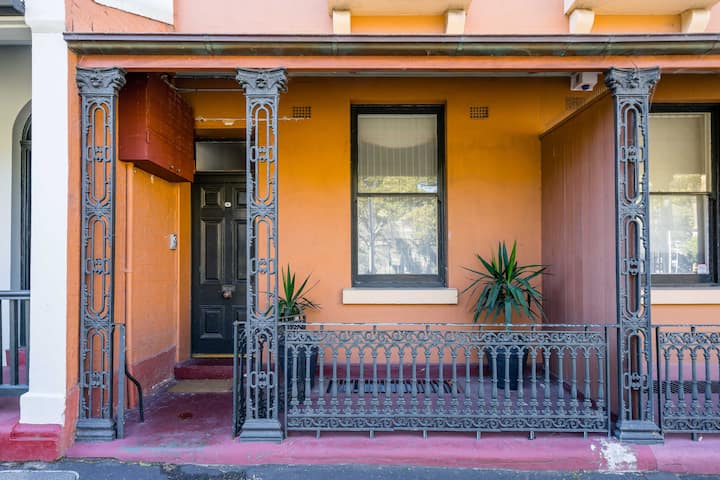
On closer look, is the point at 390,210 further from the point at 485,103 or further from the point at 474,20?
the point at 474,20

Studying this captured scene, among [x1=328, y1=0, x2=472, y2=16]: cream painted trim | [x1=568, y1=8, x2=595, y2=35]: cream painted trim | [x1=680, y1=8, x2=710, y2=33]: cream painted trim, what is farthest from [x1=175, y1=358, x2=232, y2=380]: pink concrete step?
[x1=680, y1=8, x2=710, y2=33]: cream painted trim

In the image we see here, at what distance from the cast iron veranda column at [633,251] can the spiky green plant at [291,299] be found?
3.22 metres

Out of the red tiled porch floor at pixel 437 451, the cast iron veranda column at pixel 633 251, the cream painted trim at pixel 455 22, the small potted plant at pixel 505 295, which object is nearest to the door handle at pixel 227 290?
the red tiled porch floor at pixel 437 451

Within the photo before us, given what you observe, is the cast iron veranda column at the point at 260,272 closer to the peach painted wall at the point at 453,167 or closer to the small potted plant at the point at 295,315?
the small potted plant at the point at 295,315

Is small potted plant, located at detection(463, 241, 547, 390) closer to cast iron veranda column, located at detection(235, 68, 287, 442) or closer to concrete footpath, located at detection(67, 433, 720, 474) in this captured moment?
concrete footpath, located at detection(67, 433, 720, 474)

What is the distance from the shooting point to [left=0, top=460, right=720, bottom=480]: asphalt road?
3855 mm

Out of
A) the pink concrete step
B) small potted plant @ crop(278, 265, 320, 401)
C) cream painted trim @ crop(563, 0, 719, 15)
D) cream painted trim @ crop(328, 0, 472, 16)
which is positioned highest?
cream painted trim @ crop(328, 0, 472, 16)

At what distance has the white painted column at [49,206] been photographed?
4.11 m

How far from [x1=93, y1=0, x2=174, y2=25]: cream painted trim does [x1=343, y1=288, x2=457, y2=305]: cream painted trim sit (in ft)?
11.8

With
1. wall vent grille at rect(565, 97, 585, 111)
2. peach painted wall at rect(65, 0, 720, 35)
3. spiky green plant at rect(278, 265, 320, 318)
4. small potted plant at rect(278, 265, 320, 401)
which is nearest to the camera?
peach painted wall at rect(65, 0, 720, 35)

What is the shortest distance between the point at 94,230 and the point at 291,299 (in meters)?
2.14

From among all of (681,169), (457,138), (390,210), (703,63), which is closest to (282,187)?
(390,210)

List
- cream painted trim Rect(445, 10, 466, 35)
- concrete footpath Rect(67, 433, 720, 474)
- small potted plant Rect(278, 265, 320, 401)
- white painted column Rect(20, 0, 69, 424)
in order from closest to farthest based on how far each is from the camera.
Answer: concrete footpath Rect(67, 433, 720, 474) < white painted column Rect(20, 0, 69, 424) < cream painted trim Rect(445, 10, 466, 35) < small potted plant Rect(278, 265, 320, 401)

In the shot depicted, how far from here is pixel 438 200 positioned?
6238 millimetres
